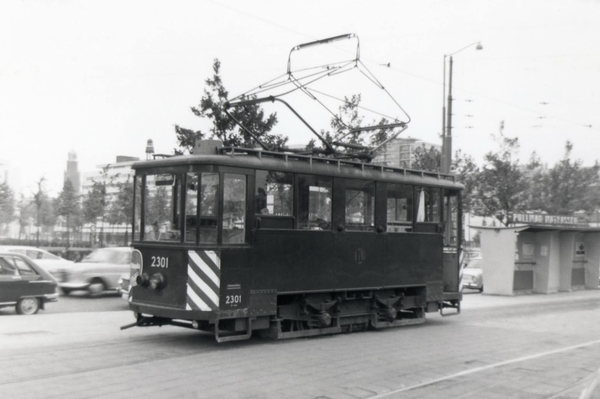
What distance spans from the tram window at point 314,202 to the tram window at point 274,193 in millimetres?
234

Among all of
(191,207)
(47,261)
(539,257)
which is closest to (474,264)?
(539,257)

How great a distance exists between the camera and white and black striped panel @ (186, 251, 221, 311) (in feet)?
34.3

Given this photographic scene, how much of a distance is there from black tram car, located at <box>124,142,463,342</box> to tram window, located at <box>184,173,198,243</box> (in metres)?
0.02

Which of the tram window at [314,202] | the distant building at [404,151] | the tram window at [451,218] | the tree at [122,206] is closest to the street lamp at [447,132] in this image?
the distant building at [404,151]

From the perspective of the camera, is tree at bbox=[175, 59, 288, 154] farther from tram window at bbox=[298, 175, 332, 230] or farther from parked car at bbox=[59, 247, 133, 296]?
tram window at bbox=[298, 175, 332, 230]

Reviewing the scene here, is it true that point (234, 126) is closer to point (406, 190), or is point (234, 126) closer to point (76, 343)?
point (406, 190)

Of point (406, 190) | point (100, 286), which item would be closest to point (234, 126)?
point (100, 286)

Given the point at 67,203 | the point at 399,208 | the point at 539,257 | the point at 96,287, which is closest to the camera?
the point at 399,208

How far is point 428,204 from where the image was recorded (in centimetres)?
1467

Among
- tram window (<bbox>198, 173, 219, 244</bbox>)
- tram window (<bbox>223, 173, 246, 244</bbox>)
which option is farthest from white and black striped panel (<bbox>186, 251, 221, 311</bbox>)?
tram window (<bbox>223, 173, 246, 244</bbox>)

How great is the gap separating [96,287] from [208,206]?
1031 cm

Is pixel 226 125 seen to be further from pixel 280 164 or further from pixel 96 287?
pixel 280 164

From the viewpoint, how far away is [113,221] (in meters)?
50.2

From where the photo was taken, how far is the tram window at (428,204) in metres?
14.5
